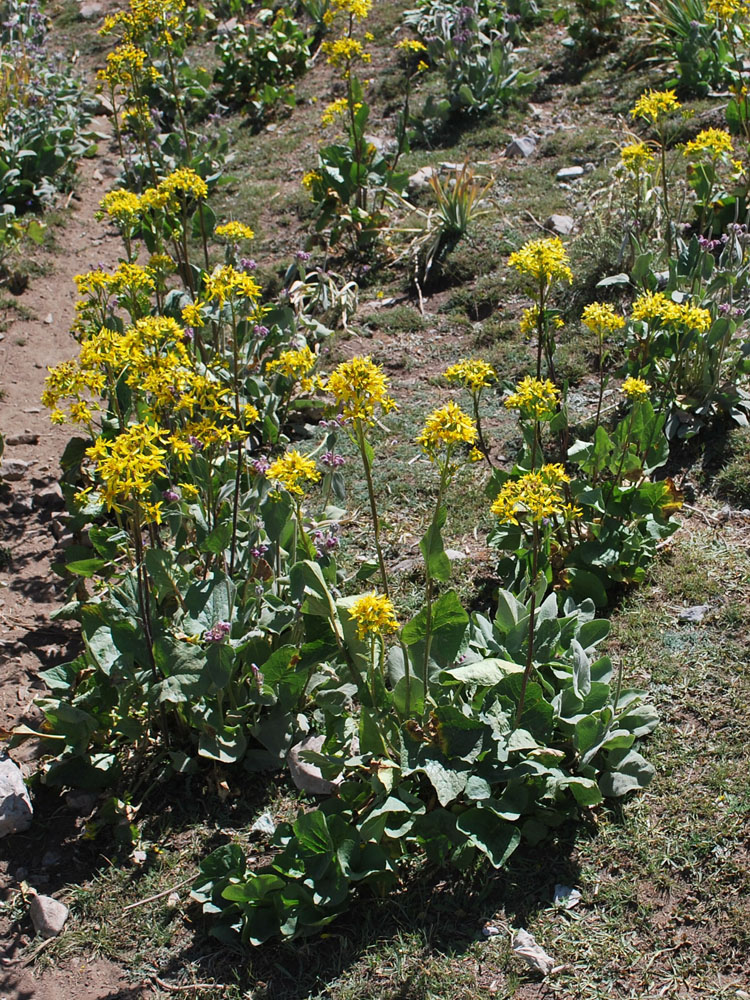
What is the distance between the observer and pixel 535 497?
2611 mm

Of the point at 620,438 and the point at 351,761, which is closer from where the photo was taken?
the point at 351,761

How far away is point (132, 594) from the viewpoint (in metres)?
3.55

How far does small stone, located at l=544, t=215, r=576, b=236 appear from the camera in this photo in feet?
20.0

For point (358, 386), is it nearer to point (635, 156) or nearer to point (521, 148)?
point (635, 156)

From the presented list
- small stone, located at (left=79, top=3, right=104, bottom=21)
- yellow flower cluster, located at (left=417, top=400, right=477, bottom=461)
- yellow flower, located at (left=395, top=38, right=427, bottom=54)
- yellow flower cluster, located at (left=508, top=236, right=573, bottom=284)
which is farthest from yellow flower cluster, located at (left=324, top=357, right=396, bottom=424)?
small stone, located at (left=79, top=3, right=104, bottom=21)

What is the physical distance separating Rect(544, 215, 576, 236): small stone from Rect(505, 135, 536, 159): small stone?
108 centimetres

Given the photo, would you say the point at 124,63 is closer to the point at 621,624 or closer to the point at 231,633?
the point at 231,633

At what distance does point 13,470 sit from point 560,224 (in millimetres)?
3603

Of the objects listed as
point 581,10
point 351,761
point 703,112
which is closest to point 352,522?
point 351,761

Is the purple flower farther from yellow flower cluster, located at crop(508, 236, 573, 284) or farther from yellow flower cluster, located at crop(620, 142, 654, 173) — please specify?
yellow flower cluster, located at crop(620, 142, 654, 173)

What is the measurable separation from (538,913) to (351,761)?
27.4 inches

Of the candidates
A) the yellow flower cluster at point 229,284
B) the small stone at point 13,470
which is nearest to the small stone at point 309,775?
the yellow flower cluster at point 229,284

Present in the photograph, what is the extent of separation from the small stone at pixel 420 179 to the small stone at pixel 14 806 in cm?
501

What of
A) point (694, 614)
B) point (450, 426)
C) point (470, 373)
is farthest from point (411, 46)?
point (450, 426)
